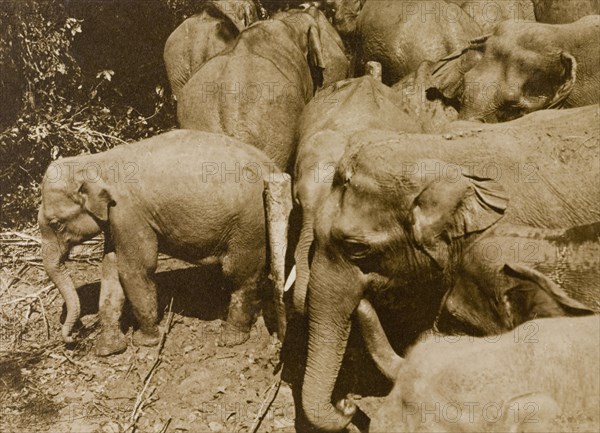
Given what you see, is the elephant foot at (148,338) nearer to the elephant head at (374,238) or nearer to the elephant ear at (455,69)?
the elephant head at (374,238)

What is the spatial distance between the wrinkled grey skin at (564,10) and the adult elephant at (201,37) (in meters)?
2.72

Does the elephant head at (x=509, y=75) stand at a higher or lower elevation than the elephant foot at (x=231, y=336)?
higher

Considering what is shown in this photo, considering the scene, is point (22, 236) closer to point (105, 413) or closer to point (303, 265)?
point (105, 413)

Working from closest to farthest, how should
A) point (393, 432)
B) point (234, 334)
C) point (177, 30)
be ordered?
point (393, 432) < point (234, 334) < point (177, 30)

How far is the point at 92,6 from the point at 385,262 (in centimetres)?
481

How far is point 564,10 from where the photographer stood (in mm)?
5945

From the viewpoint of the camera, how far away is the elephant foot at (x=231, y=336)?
4.85m

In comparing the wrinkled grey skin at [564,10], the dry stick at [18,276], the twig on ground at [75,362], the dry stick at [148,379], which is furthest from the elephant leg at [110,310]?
the wrinkled grey skin at [564,10]

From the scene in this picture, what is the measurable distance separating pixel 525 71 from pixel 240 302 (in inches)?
100

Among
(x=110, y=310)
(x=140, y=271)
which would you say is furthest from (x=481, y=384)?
(x=110, y=310)

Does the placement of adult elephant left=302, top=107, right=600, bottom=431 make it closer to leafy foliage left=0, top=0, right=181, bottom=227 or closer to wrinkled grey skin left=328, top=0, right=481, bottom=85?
wrinkled grey skin left=328, top=0, right=481, bottom=85

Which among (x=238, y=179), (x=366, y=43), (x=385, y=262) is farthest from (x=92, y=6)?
(x=385, y=262)

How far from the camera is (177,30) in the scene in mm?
6977

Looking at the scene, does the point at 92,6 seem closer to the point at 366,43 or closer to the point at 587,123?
the point at 366,43
